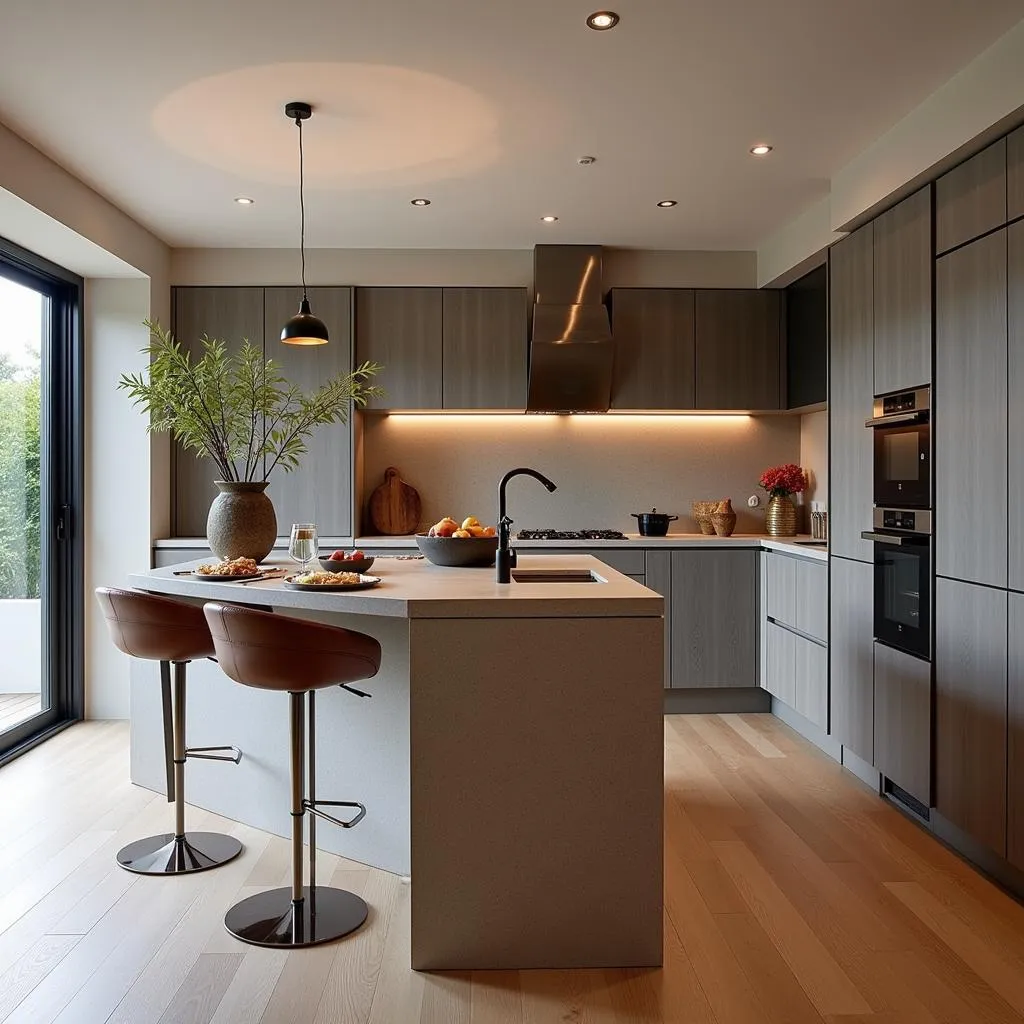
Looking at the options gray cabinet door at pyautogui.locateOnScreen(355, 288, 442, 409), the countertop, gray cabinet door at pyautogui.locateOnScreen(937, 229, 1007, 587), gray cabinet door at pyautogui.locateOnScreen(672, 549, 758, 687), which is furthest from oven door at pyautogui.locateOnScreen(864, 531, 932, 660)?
gray cabinet door at pyautogui.locateOnScreen(355, 288, 442, 409)

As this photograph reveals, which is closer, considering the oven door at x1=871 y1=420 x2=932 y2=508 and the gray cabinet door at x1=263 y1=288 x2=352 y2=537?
the oven door at x1=871 y1=420 x2=932 y2=508

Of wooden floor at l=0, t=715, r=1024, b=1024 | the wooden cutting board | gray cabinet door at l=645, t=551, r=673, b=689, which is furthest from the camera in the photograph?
the wooden cutting board

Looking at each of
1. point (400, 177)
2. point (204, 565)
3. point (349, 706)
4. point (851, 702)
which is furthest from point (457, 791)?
point (400, 177)

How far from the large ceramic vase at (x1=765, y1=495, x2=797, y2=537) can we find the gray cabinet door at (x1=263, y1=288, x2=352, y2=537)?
243 centimetres

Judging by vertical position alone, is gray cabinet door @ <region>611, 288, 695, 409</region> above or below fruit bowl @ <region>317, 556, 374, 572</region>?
above

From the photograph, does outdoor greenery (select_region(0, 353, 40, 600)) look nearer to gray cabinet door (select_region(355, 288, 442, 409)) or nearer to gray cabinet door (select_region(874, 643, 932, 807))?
gray cabinet door (select_region(355, 288, 442, 409))

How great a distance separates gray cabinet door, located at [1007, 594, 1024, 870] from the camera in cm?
264

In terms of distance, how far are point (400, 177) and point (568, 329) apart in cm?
140

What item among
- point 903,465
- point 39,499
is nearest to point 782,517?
Answer: point 903,465

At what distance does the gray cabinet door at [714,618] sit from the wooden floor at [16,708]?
10.7ft

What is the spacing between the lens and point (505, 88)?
3.09m

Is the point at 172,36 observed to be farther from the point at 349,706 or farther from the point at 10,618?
the point at 10,618

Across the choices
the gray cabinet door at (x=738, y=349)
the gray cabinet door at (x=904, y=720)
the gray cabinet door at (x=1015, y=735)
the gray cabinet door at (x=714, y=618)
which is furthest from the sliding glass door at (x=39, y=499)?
the gray cabinet door at (x=1015, y=735)

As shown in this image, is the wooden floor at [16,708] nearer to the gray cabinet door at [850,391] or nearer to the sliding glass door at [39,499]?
the sliding glass door at [39,499]
